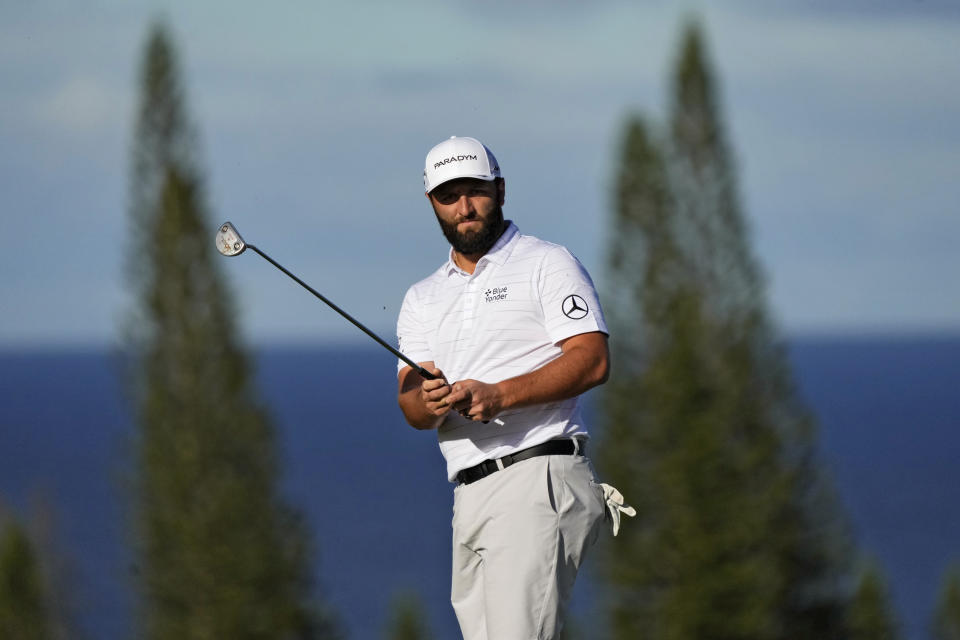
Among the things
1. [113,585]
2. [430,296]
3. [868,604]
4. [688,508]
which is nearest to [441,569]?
[113,585]

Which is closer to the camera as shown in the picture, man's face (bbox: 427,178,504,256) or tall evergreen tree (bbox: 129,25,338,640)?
man's face (bbox: 427,178,504,256)

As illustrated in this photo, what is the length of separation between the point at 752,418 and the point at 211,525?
47.2 ft

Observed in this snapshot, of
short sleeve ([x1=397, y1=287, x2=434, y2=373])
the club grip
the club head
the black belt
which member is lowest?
the black belt

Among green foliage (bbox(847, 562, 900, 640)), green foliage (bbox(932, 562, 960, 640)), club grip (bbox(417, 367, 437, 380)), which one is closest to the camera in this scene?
club grip (bbox(417, 367, 437, 380))

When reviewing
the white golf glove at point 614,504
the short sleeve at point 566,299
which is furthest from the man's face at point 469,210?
the white golf glove at point 614,504

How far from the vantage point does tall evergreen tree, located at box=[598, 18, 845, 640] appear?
128ft

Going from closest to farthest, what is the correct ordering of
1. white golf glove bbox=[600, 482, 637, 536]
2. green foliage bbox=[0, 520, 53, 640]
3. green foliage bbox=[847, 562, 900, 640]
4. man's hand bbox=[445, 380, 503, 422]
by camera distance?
man's hand bbox=[445, 380, 503, 422], white golf glove bbox=[600, 482, 637, 536], green foliage bbox=[0, 520, 53, 640], green foliage bbox=[847, 562, 900, 640]

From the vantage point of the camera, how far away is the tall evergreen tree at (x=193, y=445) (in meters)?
37.4

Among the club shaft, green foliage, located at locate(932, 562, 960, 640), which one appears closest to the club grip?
the club shaft

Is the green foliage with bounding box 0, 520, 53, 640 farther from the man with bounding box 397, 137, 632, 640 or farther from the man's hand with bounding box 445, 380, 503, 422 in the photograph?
the man's hand with bounding box 445, 380, 503, 422

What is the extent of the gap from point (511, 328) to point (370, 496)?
351 feet

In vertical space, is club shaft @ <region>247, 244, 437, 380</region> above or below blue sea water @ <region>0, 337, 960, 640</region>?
above

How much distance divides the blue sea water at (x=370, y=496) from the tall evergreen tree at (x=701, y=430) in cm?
296

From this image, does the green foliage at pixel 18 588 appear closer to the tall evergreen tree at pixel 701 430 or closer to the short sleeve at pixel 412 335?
the tall evergreen tree at pixel 701 430
